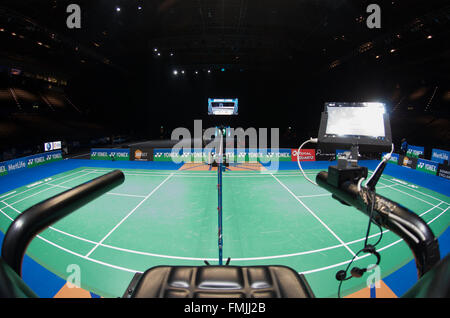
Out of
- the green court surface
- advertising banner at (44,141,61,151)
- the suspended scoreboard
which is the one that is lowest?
the green court surface

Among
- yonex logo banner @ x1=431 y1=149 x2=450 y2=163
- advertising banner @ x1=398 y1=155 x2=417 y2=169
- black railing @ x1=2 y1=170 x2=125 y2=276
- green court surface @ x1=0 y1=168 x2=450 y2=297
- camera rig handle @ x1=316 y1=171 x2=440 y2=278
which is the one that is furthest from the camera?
advertising banner @ x1=398 y1=155 x2=417 y2=169

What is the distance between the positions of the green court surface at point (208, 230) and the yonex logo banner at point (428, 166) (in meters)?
3.28

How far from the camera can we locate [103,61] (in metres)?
17.7

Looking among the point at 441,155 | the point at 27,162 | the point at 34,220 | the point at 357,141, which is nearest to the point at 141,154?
the point at 27,162

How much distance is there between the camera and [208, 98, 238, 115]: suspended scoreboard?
794 inches

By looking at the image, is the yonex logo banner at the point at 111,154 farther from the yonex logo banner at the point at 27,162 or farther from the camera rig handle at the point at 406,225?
the camera rig handle at the point at 406,225

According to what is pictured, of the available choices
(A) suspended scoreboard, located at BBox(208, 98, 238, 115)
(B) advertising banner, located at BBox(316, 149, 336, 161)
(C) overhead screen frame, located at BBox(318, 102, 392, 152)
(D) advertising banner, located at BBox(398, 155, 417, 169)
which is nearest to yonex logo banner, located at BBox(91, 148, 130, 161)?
(A) suspended scoreboard, located at BBox(208, 98, 238, 115)

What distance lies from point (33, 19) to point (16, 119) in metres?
11.8

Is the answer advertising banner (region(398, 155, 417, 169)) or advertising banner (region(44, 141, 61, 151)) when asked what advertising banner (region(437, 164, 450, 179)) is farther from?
advertising banner (region(44, 141, 61, 151))

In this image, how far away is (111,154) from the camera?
13812mm

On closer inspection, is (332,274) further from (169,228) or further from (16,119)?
(16,119)

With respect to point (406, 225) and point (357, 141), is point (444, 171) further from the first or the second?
point (406, 225)

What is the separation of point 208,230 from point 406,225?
4578mm

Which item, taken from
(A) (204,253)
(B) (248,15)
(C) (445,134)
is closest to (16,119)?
(B) (248,15)
